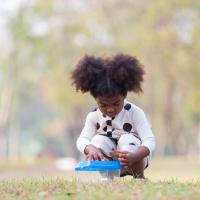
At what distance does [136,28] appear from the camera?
145 feet

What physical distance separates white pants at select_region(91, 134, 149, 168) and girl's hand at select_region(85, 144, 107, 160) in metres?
0.10

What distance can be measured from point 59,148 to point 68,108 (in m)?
26.4

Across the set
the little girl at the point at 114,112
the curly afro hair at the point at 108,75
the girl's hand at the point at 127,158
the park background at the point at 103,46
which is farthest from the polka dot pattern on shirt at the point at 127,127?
the park background at the point at 103,46

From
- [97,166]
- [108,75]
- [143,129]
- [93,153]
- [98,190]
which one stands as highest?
[108,75]

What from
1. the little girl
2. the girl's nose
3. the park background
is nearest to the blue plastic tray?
the little girl

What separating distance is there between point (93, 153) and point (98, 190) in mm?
1290

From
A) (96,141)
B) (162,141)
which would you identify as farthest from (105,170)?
(162,141)

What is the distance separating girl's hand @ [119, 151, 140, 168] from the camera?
6816 mm

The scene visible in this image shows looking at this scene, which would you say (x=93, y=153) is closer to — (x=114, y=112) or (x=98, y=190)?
(x=114, y=112)

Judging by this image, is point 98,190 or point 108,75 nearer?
point 98,190

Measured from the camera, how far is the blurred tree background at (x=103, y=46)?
42.7 meters

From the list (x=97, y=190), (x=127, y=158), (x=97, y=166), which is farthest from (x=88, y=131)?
(x=97, y=190)

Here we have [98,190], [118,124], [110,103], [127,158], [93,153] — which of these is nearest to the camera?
[98,190]

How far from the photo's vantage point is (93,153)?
22.8ft
